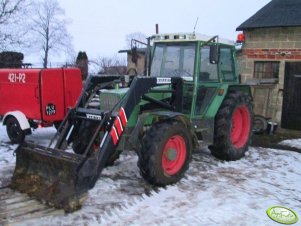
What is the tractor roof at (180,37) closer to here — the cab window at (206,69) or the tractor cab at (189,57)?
the tractor cab at (189,57)

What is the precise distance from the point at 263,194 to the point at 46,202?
9.13 feet

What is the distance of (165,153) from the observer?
555 centimetres

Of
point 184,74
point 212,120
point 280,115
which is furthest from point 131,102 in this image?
point 280,115

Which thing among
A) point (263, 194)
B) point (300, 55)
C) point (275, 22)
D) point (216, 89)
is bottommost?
point (263, 194)

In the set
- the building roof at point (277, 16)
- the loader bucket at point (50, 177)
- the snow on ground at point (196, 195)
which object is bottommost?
the snow on ground at point (196, 195)

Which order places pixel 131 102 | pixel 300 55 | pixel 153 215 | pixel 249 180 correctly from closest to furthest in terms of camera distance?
pixel 153 215 → pixel 131 102 → pixel 249 180 → pixel 300 55

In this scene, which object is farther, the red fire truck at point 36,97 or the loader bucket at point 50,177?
the red fire truck at point 36,97

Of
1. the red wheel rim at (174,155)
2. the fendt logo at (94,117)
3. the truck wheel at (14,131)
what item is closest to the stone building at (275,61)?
the red wheel rim at (174,155)

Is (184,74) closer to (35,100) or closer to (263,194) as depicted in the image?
(263,194)

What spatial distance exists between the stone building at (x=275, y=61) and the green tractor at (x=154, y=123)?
368cm

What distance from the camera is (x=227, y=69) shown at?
720cm

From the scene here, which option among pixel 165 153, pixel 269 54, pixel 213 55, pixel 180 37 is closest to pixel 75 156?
pixel 165 153

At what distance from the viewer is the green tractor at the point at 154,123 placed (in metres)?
4.80

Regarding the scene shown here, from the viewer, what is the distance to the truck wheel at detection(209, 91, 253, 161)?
22.2ft
